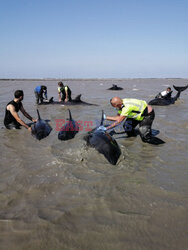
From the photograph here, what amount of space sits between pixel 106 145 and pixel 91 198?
5.64 ft

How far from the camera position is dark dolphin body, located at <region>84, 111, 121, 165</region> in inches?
187

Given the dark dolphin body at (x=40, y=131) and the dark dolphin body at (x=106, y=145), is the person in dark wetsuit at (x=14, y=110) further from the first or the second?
the dark dolphin body at (x=106, y=145)

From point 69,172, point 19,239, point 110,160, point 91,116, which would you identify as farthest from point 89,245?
point 91,116

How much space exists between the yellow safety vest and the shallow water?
110cm

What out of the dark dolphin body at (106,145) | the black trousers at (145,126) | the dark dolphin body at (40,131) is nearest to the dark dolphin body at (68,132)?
the dark dolphin body at (40,131)

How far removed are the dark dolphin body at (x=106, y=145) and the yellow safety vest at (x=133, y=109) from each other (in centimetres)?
104

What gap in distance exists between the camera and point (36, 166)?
4.62 metres

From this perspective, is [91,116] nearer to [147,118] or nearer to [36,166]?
[147,118]

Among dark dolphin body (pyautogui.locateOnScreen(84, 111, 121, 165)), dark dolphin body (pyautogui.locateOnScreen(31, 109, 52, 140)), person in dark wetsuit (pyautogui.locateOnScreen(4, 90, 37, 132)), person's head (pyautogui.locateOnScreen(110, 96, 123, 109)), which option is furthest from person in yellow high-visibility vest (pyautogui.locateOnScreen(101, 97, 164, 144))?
person in dark wetsuit (pyautogui.locateOnScreen(4, 90, 37, 132))

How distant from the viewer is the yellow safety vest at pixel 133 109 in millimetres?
5857

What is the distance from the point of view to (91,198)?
342cm

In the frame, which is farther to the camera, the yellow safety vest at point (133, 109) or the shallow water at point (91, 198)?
the yellow safety vest at point (133, 109)

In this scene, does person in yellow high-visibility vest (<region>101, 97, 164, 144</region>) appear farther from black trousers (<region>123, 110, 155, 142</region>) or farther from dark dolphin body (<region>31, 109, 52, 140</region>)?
dark dolphin body (<region>31, 109, 52, 140</region>)

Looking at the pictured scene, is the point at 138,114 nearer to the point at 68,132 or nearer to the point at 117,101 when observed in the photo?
the point at 117,101
